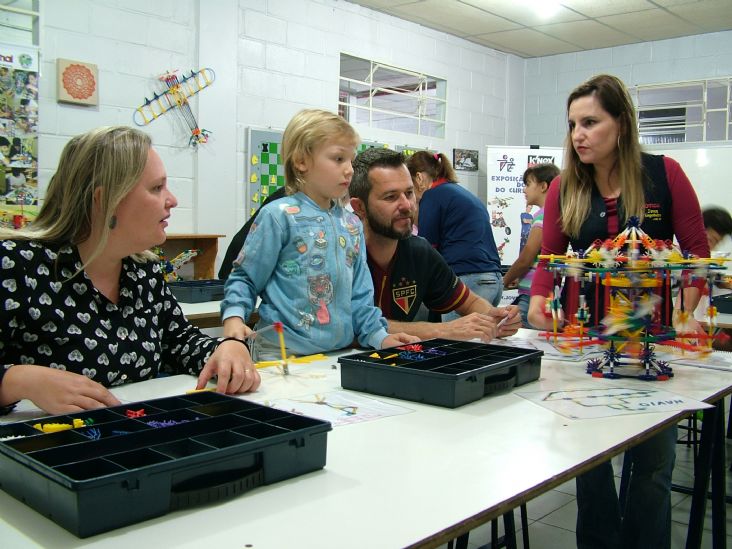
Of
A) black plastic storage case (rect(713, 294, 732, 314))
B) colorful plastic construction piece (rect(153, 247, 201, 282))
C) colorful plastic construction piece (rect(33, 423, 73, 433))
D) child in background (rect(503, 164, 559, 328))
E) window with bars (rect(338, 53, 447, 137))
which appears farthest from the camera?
window with bars (rect(338, 53, 447, 137))

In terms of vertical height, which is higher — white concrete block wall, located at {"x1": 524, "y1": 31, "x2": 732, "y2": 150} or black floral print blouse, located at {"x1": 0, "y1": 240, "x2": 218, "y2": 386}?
white concrete block wall, located at {"x1": 524, "y1": 31, "x2": 732, "y2": 150}

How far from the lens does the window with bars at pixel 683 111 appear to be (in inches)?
239

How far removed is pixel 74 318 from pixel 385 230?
108 cm

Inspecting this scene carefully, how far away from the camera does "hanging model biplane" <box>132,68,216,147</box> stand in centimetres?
400

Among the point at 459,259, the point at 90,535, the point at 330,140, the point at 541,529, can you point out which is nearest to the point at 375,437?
the point at 90,535

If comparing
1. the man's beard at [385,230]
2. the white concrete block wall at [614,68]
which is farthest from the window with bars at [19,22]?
the white concrete block wall at [614,68]

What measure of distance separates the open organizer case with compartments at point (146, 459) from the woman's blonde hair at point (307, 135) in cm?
100

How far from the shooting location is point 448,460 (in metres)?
0.99

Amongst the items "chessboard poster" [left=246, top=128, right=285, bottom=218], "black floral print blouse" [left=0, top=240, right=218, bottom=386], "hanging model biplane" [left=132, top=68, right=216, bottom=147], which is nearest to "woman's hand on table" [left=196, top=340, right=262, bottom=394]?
"black floral print blouse" [left=0, top=240, right=218, bottom=386]

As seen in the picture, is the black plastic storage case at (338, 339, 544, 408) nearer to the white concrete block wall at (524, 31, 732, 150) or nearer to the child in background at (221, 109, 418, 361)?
the child in background at (221, 109, 418, 361)

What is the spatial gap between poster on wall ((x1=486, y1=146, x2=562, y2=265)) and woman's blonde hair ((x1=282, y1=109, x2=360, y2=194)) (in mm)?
4472

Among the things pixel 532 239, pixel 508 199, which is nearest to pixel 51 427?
pixel 532 239

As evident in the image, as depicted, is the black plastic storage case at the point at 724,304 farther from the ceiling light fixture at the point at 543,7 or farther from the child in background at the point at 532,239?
the ceiling light fixture at the point at 543,7

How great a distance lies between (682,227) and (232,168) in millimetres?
3162
